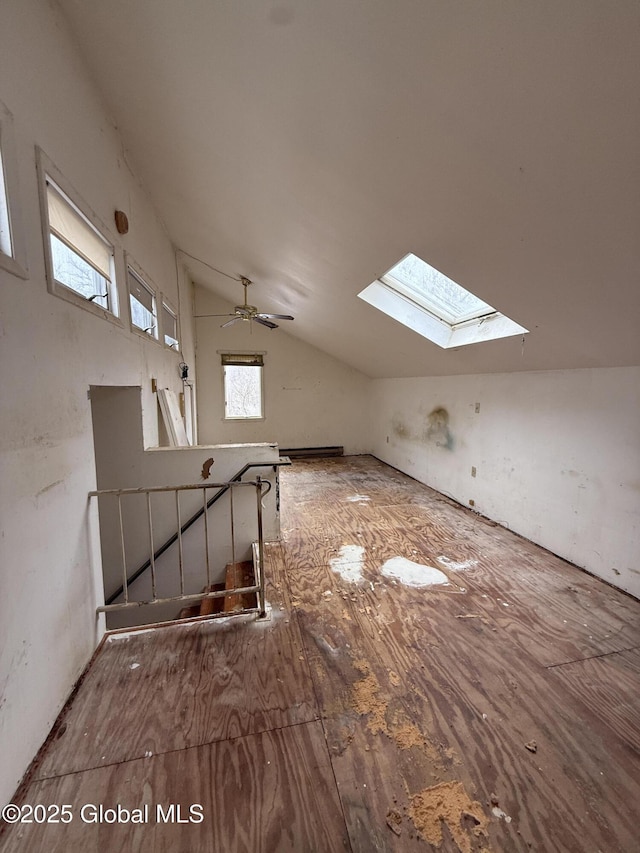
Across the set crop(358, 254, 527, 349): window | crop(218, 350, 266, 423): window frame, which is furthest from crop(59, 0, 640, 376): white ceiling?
crop(218, 350, 266, 423): window frame

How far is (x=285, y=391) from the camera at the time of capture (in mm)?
6910

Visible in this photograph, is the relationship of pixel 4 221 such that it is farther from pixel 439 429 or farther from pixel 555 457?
pixel 439 429

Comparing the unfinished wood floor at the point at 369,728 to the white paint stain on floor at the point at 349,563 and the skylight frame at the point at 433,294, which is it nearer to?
the white paint stain on floor at the point at 349,563

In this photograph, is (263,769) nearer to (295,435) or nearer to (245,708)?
(245,708)

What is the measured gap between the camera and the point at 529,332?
2457 millimetres

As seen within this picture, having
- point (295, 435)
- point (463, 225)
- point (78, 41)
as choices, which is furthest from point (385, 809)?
Result: point (295, 435)

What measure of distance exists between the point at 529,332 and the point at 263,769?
292 centimetres

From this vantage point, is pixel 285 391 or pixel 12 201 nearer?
pixel 12 201

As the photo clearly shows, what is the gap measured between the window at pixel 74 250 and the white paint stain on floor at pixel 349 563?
245cm

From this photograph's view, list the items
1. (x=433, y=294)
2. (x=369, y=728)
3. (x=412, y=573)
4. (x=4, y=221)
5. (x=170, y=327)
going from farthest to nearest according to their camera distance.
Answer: (x=170, y=327), (x=433, y=294), (x=412, y=573), (x=369, y=728), (x=4, y=221)

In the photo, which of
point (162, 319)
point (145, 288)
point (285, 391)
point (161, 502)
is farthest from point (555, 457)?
point (285, 391)

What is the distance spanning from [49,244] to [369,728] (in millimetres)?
2525

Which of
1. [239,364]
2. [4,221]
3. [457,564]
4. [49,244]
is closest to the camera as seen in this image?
[4,221]

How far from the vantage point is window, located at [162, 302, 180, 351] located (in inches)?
157
